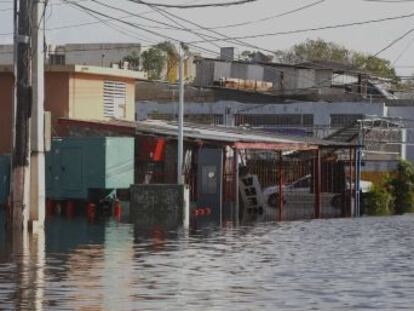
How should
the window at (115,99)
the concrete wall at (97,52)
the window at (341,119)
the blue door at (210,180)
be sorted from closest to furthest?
the blue door at (210,180) → the window at (115,99) → the window at (341,119) → the concrete wall at (97,52)

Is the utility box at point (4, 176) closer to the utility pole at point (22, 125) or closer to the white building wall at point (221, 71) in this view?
the utility pole at point (22, 125)

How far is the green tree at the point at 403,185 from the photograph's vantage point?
49812 mm

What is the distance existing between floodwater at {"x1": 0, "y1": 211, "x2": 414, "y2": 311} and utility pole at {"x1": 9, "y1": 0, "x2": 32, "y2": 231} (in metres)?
0.84

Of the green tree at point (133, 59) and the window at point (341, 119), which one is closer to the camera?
the window at point (341, 119)

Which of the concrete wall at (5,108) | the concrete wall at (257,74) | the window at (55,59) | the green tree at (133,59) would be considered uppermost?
the green tree at (133,59)

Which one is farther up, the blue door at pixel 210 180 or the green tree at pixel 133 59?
the green tree at pixel 133 59

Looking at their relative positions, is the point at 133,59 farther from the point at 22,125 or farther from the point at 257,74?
the point at 22,125

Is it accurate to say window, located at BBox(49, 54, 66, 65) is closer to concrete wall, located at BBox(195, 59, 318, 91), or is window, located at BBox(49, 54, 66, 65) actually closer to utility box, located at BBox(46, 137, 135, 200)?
concrete wall, located at BBox(195, 59, 318, 91)

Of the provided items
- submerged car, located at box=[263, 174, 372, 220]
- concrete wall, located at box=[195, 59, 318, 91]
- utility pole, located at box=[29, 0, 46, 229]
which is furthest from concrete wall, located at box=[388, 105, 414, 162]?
utility pole, located at box=[29, 0, 46, 229]

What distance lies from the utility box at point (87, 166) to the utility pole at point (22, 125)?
10.8m

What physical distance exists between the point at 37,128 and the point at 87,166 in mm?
10104

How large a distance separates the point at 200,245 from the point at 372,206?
25.5m

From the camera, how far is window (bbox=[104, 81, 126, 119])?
42750mm

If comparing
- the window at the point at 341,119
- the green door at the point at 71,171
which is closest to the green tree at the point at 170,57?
the window at the point at 341,119
